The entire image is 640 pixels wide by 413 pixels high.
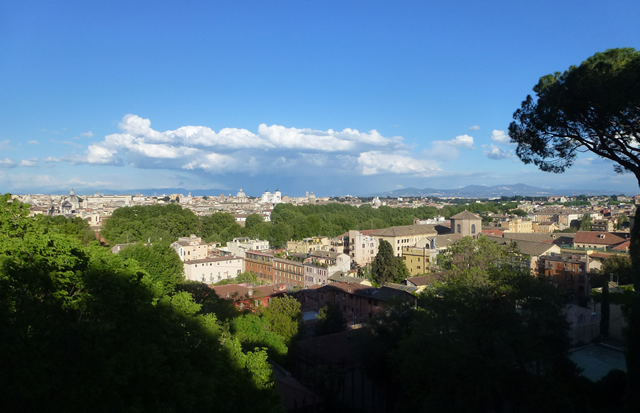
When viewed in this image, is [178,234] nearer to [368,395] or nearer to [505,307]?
[368,395]

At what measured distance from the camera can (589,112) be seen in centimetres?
861

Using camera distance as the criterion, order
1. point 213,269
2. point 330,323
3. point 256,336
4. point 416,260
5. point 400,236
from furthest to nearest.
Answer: point 400,236 < point 416,260 < point 213,269 < point 330,323 < point 256,336

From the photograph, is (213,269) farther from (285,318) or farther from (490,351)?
(490,351)

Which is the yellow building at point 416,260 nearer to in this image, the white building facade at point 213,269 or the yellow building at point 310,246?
the yellow building at point 310,246

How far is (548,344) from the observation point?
32.9 ft

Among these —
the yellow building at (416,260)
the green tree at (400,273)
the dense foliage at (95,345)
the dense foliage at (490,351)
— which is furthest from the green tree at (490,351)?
the yellow building at (416,260)

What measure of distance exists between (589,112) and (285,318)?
11.1 meters

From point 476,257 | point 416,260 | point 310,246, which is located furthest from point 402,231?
point 476,257

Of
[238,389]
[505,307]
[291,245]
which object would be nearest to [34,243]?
[238,389]

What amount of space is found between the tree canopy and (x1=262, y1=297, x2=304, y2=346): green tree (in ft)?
30.9

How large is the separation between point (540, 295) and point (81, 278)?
9.53 meters

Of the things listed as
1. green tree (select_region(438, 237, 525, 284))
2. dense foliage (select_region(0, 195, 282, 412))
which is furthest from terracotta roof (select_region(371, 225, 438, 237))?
dense foliage (select_region(0, 195, 282, 412))

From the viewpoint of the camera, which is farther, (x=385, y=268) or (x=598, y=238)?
(x=598, y=238)

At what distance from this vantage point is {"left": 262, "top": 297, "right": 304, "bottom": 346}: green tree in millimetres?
15203
